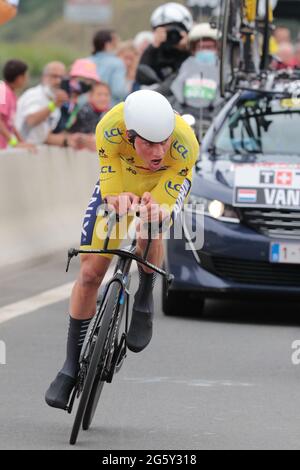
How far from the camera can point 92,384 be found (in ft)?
24.1

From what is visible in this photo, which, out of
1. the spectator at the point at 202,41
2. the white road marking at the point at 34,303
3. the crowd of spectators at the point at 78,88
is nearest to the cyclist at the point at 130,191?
the white road marking at the point at 34,303

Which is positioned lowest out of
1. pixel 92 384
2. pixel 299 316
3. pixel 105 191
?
pixel 299 316

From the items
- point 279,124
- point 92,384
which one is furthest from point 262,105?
point 92,384

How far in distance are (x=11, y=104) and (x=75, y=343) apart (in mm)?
8165

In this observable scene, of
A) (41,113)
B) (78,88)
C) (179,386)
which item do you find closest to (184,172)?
(179,386)

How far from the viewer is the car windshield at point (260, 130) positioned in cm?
1269

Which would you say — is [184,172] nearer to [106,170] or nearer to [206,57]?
[106,170]

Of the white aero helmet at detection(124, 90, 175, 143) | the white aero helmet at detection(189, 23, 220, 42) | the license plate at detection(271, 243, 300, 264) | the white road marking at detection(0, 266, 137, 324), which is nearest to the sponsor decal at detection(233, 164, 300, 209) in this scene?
the license plate at detection(271, 243, 300, 264)

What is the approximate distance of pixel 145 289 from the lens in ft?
26.3

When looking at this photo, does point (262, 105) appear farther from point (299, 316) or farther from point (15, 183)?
point (15, 183)

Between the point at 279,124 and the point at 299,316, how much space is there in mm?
1648

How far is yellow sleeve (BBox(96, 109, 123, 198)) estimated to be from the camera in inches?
305

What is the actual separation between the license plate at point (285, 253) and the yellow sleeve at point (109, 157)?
161 inches

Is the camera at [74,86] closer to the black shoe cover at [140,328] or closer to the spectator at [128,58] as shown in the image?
the spectator at [128,58]
